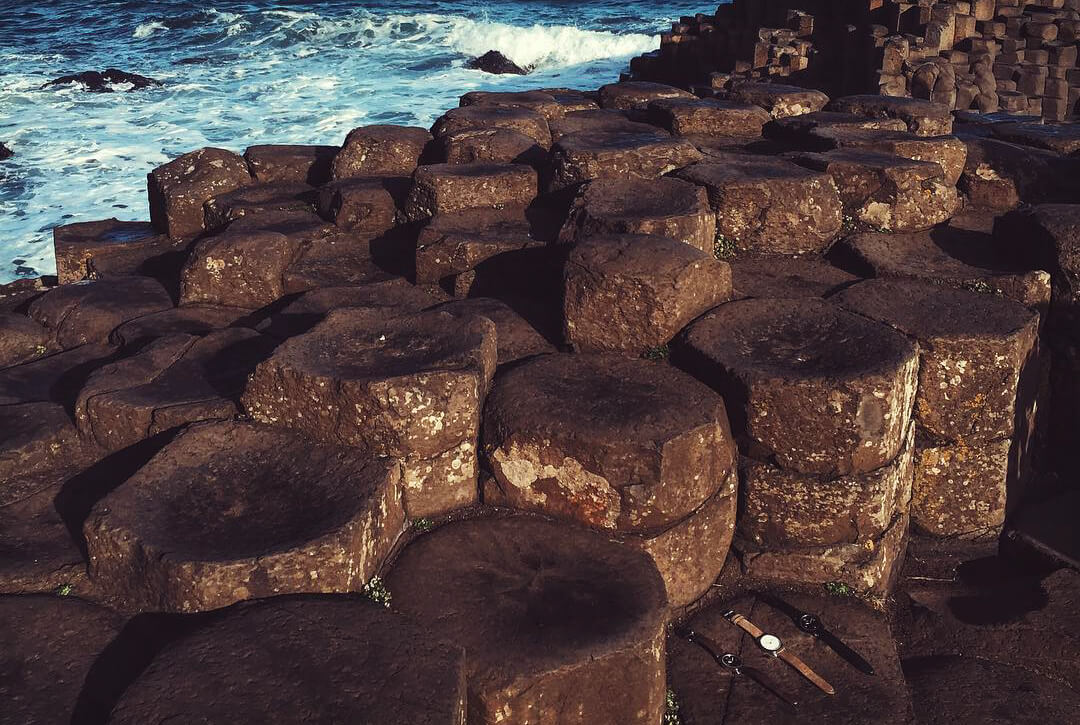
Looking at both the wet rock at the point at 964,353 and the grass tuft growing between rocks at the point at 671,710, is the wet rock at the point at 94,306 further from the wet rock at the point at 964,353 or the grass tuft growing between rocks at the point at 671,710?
the wet rock at the point at 964,353

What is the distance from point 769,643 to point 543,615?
147 centimetres

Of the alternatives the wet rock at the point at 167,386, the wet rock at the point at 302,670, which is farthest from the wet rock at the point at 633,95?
the wet rock at the point at 302,670

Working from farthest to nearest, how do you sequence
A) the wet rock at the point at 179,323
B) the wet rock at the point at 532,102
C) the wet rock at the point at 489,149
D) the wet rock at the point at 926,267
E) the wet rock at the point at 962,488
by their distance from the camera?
1. the wet rock at the point at 532,102
2. the wet rock at the point at 489,149
3. the wet rock at the point at 179,323
4. the wet rock at the point at 926,267
5. the wet rock at the point at 962,488

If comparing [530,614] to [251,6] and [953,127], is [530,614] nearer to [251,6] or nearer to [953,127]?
[953,127]

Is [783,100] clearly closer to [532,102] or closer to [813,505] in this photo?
[532,102]

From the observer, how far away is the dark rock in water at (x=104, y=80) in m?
26.6

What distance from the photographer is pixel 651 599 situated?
4188mm

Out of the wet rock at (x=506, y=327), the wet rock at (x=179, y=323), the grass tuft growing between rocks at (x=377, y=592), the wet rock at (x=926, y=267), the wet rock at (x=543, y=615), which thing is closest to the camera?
the wet rock at (x=543, y=615)

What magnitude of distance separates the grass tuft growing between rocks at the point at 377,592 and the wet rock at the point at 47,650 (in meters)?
1.00

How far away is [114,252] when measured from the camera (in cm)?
859

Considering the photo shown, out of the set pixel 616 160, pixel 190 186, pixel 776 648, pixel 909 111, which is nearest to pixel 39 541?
pixel 776 648

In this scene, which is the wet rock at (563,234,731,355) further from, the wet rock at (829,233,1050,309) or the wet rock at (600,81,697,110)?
the wet rock at (600,81,697,110)

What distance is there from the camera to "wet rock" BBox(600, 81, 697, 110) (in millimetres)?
10305

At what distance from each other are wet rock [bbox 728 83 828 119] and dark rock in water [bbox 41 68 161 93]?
869 inches
